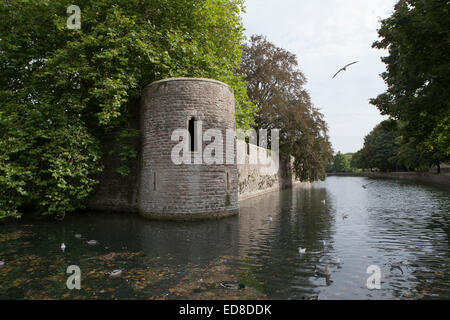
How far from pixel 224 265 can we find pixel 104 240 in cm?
464

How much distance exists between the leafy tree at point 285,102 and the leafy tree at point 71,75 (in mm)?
13361

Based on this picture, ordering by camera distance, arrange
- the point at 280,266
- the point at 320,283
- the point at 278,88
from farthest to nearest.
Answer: the point at 278,88
the point at 280,266
the point at 320,283

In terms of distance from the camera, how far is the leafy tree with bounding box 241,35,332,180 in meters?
27.5

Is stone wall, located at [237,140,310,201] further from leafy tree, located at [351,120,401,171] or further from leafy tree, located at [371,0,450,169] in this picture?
leafy tree, located at [351,120,401,171]

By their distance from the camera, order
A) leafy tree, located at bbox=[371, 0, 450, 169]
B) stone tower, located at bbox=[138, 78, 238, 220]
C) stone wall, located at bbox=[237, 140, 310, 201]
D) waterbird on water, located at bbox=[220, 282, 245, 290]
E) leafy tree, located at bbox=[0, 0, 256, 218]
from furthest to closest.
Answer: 1. stone wall, located at bbox=[237, 140, 310, 201]
2. stone tower, located at bbox=[138, 78, 238, 220]
3. leafy tree, located at bbox=[0, 0, 256, 218]
4. leafy tree, located at bbox=[371, 0, 450, 169]
5. waterbird on water, located at bbox=[220, 282, 245, 290]

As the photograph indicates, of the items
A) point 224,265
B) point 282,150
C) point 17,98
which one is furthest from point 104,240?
point 282,150

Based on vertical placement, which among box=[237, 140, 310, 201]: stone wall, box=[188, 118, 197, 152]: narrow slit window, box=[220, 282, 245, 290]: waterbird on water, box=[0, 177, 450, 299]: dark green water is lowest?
box=[0, 177, 450, 299]: dark green water

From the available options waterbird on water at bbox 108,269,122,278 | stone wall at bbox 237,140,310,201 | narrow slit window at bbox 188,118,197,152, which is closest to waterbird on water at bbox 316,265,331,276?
waterbird on water at bbox 108,269,122,278

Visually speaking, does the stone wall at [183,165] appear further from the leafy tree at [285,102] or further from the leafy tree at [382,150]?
the leafy tree at [382,150]

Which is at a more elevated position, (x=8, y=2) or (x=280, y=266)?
(x=8, y=2)

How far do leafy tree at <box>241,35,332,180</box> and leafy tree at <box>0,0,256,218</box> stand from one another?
1336cm
